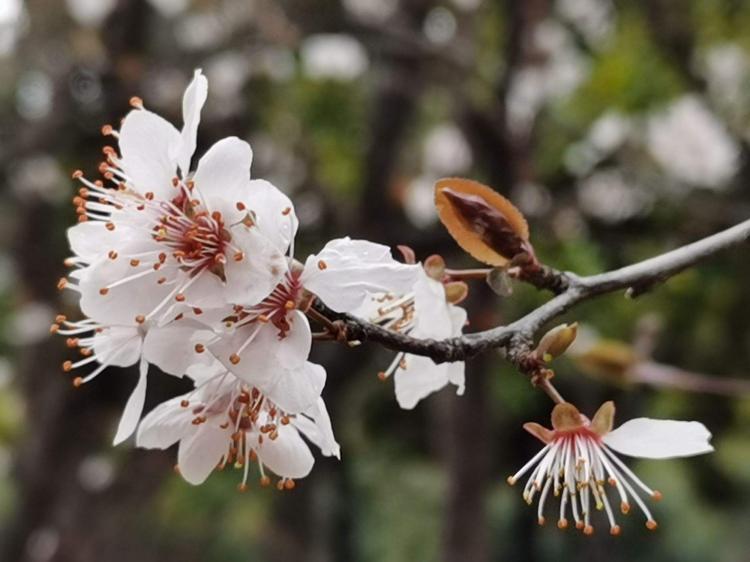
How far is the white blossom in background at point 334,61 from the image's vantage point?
6.96ft

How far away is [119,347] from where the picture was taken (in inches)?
17.5

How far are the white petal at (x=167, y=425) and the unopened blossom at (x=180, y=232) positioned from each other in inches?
2.5

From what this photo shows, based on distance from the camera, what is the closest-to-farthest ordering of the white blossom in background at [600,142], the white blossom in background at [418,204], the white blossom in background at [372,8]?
the white blossom in background at [600,142]
the white blossom in background at [372,8]
the white blossom in background at [418,204]

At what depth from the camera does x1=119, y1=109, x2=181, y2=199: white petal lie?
434 mm

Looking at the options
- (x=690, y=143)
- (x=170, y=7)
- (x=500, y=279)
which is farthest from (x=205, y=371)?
(x=170, y=7)

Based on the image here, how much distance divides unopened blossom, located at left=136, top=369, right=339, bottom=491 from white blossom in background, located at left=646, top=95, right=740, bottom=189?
53.6 inches

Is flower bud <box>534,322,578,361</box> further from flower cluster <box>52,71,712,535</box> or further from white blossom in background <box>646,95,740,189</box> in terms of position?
white blossom in background <box>646,95,740,189</box>

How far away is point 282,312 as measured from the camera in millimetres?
415

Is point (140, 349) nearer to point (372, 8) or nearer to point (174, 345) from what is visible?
point (174, 345)

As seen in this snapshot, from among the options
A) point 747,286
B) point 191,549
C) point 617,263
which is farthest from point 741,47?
point 191,549

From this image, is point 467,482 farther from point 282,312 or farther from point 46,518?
point 282,312

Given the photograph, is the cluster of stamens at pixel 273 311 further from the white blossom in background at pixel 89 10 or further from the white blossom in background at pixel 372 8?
the white blossom in background at pixel 89 10

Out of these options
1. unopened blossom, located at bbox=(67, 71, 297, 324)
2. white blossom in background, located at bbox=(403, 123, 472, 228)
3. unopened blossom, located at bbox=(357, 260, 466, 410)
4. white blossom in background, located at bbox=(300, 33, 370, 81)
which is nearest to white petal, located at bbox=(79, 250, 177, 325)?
unopened blossom, located at bbox=(67, 71, 297, 324)

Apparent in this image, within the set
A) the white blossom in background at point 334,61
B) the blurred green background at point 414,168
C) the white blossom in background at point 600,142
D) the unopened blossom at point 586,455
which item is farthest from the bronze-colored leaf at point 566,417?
the white blossom in background at point 334,61
